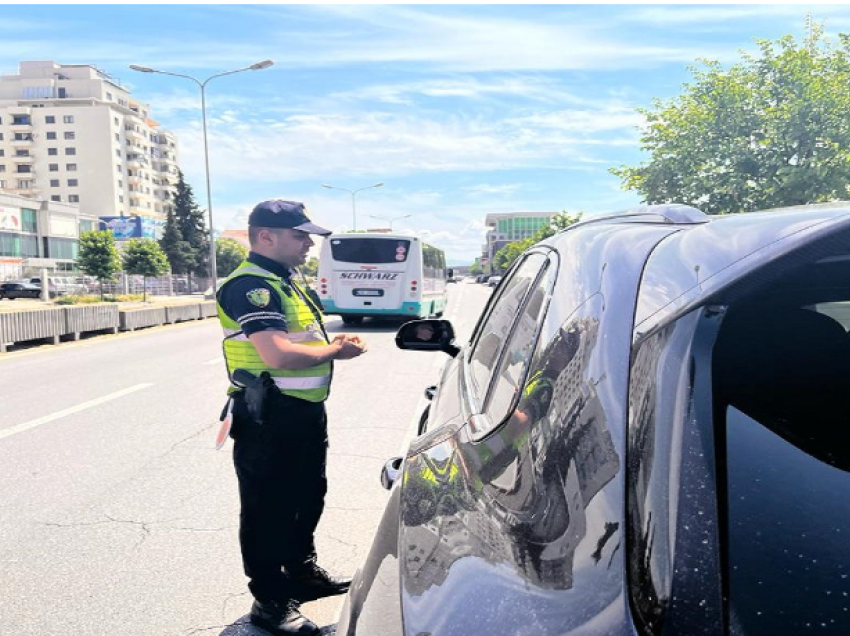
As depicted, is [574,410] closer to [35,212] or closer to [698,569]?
[698,569]

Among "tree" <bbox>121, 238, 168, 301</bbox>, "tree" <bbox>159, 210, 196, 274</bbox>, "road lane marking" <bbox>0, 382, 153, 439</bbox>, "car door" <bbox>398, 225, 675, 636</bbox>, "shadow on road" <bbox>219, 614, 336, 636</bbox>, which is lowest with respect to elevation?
"shadow on road" <bbox>219, 614, 336, 636</bbox>

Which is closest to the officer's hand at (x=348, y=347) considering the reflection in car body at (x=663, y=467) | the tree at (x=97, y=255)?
the reflection in car body at (x=663, y=467)

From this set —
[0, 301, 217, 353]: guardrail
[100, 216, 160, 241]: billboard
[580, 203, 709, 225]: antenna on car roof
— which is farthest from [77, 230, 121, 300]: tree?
[580, 203, 709, 225]: antenna on car roof

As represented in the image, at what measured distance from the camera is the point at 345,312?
19.5 meters

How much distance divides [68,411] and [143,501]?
3.70 meters

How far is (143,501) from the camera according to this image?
4.66 meters

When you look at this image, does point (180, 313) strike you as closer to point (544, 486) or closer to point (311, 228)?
point (311, 228)

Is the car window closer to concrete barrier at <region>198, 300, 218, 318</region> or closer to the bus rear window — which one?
the bus rear window

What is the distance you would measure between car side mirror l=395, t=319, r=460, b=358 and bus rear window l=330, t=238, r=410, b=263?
16140mm

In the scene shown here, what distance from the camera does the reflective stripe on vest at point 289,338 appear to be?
9.40ft

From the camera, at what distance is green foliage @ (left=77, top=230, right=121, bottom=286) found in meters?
43.9

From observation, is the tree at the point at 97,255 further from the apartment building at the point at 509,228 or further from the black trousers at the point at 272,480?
the apartment building at the point at 509,228

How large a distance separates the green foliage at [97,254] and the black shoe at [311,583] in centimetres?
4615

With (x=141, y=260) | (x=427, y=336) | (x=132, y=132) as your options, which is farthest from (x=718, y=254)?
(x=132, y=132)
